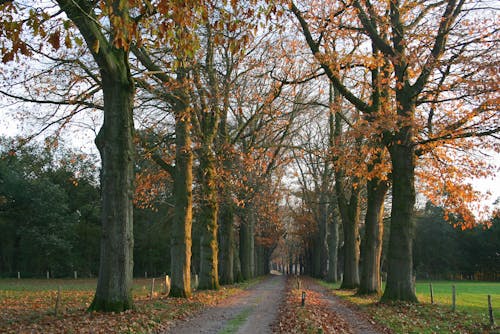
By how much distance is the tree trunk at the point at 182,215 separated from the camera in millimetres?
18375

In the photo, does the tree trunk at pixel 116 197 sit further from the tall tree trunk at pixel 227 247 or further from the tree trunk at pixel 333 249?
the tree trunk at pixel 333 249

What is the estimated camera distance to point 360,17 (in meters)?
16.5

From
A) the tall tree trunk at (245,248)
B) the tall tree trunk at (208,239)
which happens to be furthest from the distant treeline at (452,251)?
the tall tree trunk at (208,239)

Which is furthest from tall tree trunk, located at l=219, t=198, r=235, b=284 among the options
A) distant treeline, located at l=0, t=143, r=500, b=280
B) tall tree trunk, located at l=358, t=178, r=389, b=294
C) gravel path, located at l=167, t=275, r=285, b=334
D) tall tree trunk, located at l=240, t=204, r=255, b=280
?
distant treeline, located at l=0, t=143, r=500, b=280

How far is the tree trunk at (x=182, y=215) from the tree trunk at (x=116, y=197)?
5.51 m

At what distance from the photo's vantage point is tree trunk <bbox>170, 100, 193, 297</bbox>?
60.3ft

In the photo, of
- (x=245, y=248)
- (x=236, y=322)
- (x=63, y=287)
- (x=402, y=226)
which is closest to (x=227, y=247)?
(x=245, y=248)

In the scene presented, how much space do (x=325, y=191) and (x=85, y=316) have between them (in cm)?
2813

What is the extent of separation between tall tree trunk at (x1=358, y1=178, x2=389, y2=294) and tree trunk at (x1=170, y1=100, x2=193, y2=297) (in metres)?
8.94

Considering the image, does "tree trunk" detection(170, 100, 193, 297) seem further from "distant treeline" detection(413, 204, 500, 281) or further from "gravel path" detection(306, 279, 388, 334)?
"distant treeline" detection(413, 204, 500, 281)

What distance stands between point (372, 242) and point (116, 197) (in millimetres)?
14458

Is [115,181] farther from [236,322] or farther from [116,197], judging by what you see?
[236,322]

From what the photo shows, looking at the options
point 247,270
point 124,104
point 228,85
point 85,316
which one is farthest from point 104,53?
point 247,270

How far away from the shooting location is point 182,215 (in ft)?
62.2
